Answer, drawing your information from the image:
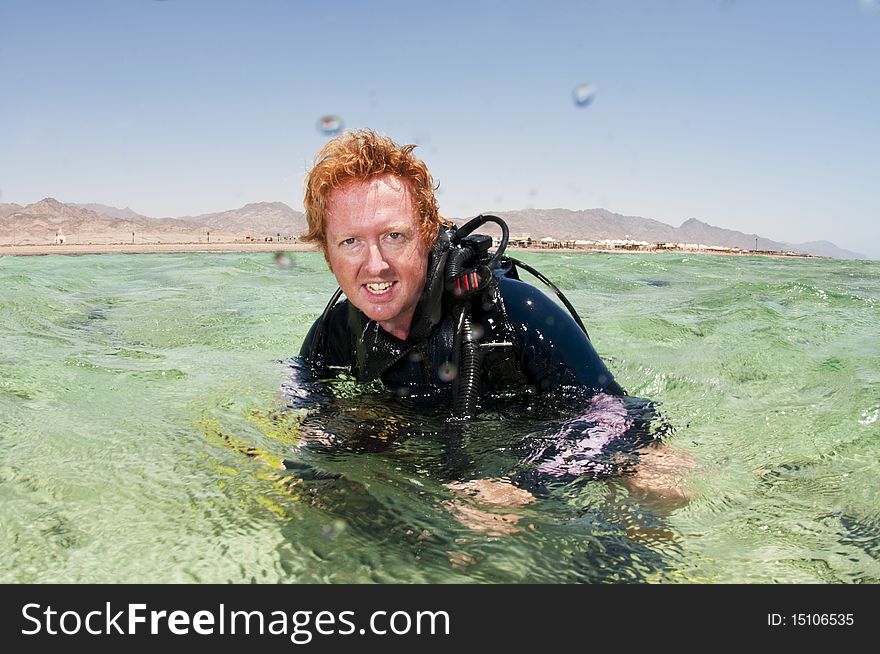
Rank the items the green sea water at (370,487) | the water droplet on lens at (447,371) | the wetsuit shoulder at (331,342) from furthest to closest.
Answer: the wetsuit shoulder at (331,342), the water droplet on lens at (447,371), the green sea water at (370,487)

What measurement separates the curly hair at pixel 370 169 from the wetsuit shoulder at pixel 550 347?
0.49m

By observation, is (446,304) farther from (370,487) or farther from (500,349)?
(370,487)

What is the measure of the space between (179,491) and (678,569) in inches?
65.8

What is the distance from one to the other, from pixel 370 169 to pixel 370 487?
1.24 meters

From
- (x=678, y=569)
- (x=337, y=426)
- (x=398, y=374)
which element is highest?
(x=398, y=374)

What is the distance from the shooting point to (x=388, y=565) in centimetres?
181

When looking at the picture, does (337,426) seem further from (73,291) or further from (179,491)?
(73,291)

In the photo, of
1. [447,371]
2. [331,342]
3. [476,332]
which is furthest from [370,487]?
[331,342]

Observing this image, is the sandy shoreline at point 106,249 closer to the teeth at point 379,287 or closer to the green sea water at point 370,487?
the green sea water at point 370,487

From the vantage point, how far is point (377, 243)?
8.50 ft

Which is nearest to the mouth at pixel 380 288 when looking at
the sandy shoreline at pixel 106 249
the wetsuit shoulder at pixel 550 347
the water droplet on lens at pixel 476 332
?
the water droplet on lens at pixel 476 332

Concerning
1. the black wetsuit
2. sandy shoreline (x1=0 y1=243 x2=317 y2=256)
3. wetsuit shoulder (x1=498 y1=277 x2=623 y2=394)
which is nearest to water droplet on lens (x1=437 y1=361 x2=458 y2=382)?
the black wetsuit

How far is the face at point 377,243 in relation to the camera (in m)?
2.58

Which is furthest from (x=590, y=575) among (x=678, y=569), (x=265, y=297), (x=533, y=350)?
(x=265, y=297)
